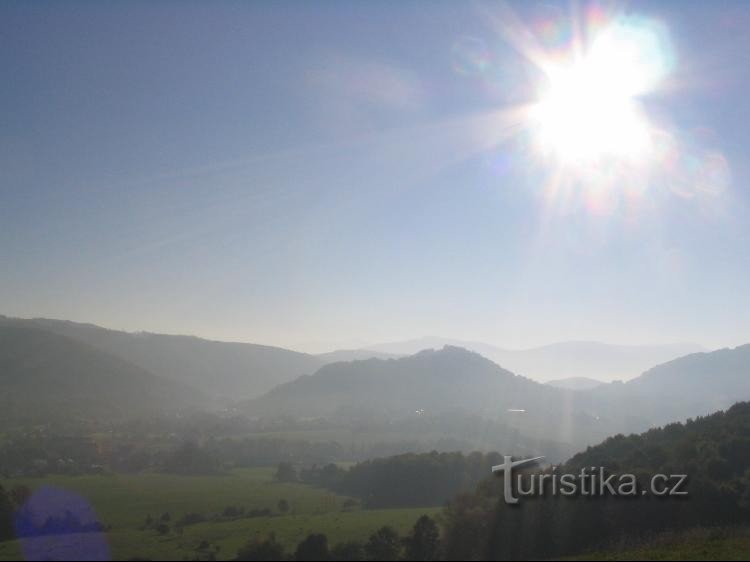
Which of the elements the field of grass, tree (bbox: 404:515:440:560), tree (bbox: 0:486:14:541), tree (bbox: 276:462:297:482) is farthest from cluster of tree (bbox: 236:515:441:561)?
tree (bbox: 276:462:297:482)

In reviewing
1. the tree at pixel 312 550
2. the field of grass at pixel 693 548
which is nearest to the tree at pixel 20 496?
the tree at pixel 312 550

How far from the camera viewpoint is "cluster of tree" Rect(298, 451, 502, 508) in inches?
3209

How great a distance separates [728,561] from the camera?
21.1m

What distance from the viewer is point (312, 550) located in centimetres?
2297

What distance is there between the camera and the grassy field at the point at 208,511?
1725 inches

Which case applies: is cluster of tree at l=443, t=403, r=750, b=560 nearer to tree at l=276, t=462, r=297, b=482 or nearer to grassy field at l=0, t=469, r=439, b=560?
grassy field at l=0, t=469, r=439, b=560

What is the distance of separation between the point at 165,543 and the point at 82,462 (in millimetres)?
97673

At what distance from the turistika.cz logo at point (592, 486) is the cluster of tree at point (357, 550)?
11.3m

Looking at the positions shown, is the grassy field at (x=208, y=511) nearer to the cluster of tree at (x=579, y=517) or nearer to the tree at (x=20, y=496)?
the tree at (x=20, y=496)

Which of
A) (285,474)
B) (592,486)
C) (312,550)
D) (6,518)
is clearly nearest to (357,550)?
(312,550)

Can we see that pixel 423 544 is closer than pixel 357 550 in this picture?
No

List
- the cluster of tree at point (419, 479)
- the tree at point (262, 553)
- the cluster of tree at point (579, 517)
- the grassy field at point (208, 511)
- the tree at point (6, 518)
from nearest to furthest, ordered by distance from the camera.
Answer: the tree at point (262, 553)
the cluster of tree at point (579, 517)
the grassy field at point (208, 511)
the tree at point (6, 518)
the cluster of tree at point (419, 479)

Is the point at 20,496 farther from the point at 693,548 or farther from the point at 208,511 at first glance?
the point at 693,548

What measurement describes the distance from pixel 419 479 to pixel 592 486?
49.8 m
